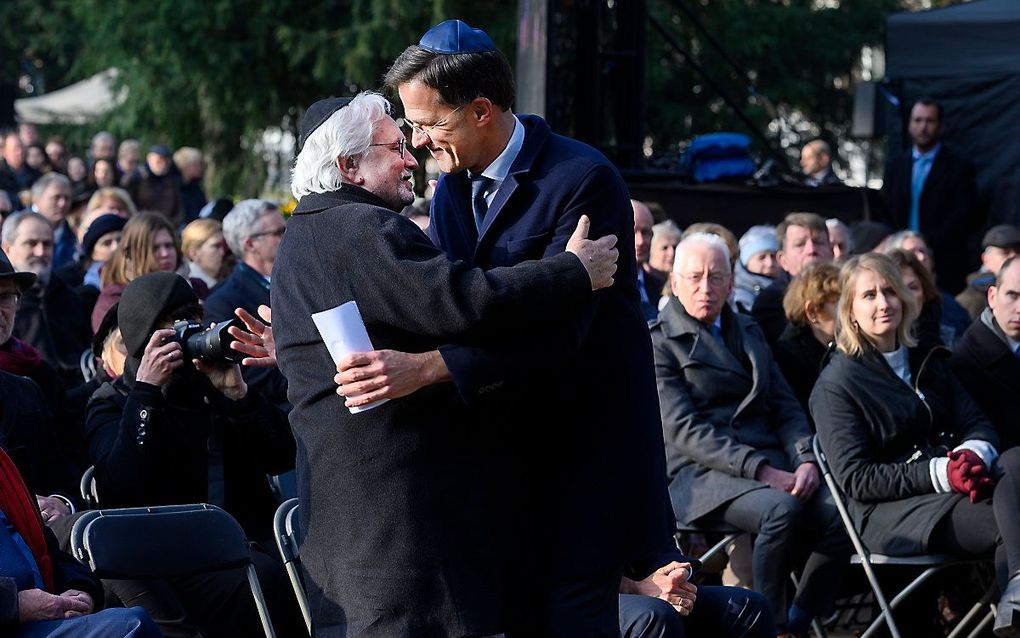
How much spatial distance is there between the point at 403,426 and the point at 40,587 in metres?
1.31

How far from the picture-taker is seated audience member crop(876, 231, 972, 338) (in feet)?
26.8

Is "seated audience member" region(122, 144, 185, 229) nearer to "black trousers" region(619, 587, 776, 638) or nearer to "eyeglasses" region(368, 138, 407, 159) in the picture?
"black trousers" region(619, 587, 776, 638)

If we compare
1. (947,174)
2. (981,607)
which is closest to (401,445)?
(981,607)

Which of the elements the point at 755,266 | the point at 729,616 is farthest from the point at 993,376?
the point at 729,616

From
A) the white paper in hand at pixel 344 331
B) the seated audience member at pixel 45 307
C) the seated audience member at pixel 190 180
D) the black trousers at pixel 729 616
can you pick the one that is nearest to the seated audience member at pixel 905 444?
the black trousers at pixel 729 616

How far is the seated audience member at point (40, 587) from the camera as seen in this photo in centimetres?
363

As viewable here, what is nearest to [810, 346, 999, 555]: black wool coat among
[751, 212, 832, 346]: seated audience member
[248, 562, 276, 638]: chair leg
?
[751, 212, 832, 346]: seated audience member

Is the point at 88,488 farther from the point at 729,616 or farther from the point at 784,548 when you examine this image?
the point at 784,548

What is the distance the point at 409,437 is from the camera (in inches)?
121

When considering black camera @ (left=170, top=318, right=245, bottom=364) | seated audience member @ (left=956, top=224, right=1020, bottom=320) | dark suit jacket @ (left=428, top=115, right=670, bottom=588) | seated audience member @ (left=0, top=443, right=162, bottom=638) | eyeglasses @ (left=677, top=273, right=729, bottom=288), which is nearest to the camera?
dark suit jacket @ (left=428, top=115, right=670, bottom=588)

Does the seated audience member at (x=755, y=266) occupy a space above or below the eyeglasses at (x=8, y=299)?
below

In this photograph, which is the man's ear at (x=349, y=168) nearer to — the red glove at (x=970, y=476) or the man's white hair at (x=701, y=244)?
the red glove at (x=970, y=476)

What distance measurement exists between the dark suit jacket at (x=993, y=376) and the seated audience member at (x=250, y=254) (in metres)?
3.06

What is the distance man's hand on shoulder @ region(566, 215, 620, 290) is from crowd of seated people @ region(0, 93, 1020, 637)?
1031 mm
